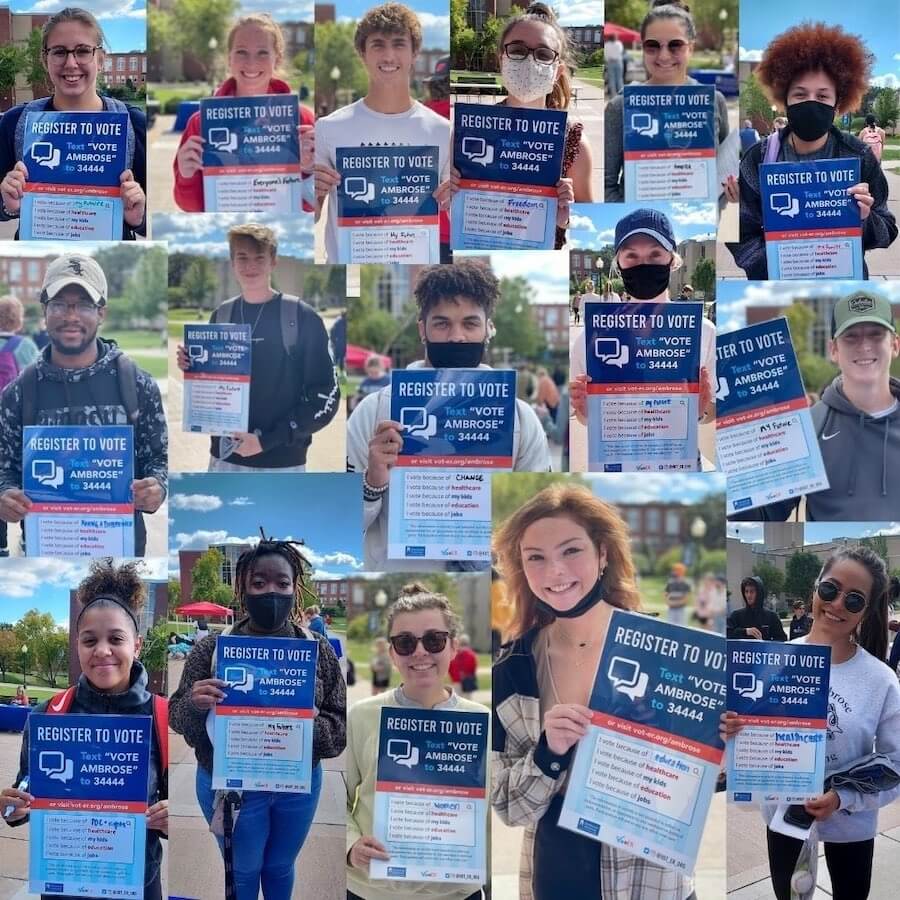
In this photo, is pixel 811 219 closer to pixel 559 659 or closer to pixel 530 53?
pixel 530 53

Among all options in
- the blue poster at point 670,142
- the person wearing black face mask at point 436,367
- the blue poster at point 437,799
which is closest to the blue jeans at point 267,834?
the blue poster at point 437,799

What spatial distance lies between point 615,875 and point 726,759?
49cm

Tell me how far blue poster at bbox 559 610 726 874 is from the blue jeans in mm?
891

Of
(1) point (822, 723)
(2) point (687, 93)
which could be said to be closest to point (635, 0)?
(2) point (687, 93)

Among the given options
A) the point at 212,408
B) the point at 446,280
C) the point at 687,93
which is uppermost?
the point at 687,93

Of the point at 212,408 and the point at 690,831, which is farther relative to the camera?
the point at 212,408

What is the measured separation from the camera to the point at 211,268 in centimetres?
393

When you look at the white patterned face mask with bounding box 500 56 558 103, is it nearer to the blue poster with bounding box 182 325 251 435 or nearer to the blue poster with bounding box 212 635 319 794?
the blue poster with bounding box 182 325 251 435

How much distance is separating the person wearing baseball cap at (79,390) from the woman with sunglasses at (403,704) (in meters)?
0.90

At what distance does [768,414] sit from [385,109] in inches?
59.9

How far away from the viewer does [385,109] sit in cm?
394

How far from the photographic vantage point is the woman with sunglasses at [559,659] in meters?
3.74

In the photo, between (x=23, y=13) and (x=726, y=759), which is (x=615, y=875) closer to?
(x=726, y=759)

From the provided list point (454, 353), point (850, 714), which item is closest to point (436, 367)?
point (454, 353)
